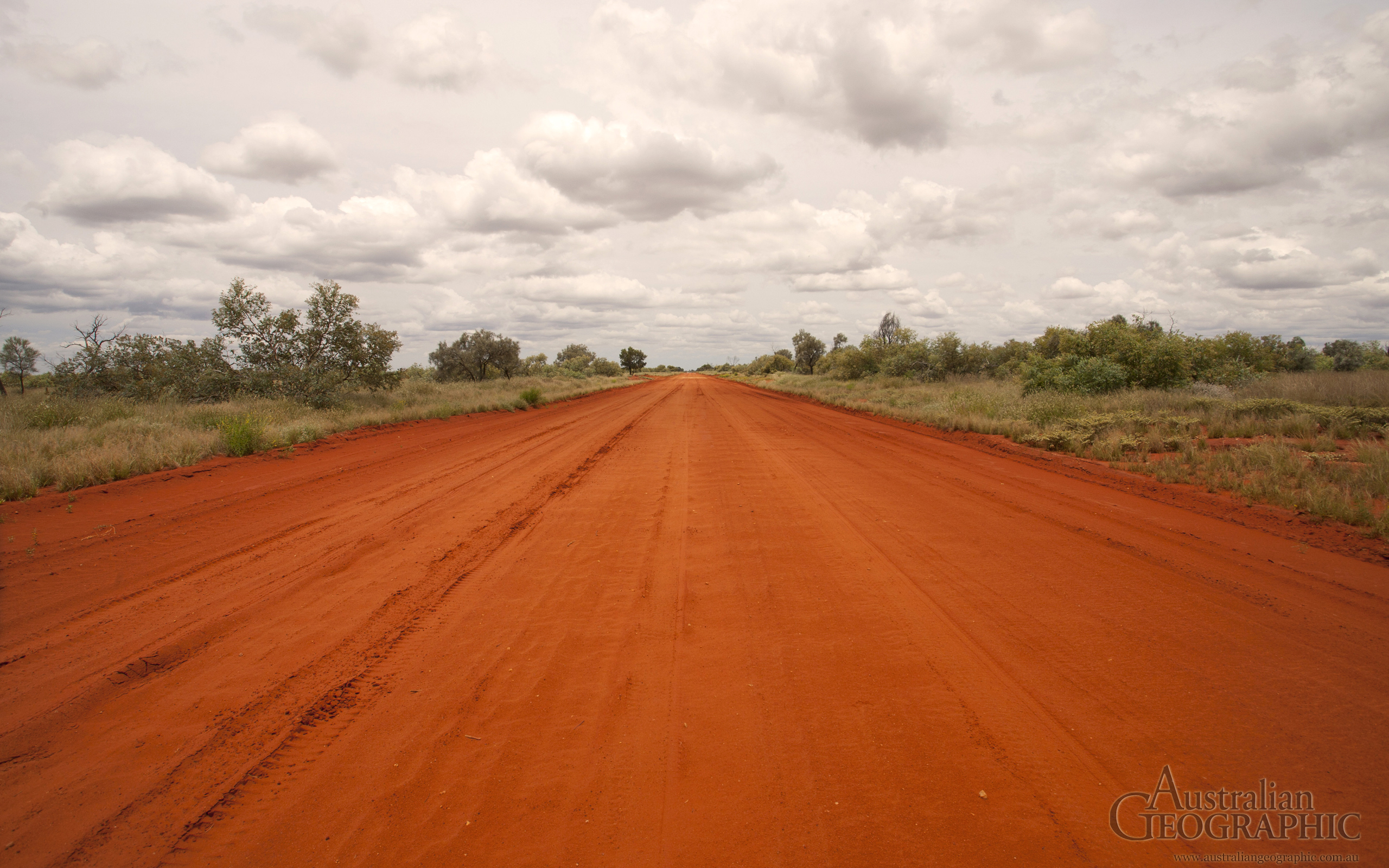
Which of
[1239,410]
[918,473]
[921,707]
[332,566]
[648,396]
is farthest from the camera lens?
[648,396]

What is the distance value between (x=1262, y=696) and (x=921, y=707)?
1.99 meters

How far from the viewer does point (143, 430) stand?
1246 cm

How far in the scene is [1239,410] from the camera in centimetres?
1300

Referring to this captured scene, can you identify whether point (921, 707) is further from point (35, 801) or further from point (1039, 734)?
point (35, 801)

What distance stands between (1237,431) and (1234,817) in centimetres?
1285

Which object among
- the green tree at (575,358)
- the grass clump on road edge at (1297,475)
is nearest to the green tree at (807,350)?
the green tree at (575,358)

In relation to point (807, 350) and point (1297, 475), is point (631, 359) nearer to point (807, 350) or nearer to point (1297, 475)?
point (807, 350)

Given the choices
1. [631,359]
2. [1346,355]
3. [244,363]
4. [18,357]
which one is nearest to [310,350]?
[244,363]

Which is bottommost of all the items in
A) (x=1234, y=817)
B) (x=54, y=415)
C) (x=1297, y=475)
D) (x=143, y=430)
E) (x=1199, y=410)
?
(x=1234, y=817)

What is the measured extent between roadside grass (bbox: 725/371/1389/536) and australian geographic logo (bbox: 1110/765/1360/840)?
589 centimetres

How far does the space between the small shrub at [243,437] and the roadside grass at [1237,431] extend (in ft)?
55.0

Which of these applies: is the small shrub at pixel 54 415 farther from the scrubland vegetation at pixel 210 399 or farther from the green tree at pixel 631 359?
the green tree at pixel 631 359

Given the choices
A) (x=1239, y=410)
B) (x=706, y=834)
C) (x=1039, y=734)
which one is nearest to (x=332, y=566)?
(x=706, y=834)

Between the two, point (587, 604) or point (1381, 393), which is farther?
point (1381, 393)
